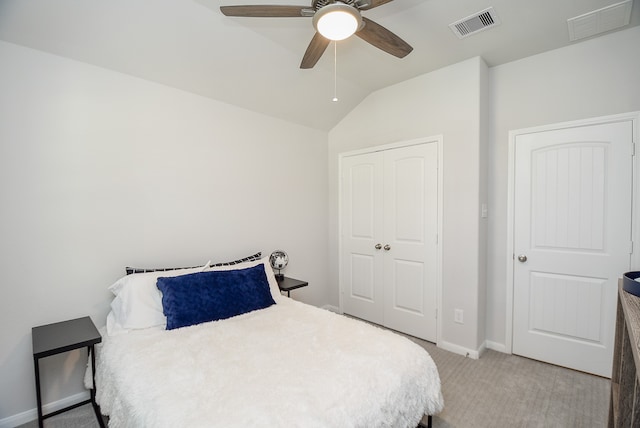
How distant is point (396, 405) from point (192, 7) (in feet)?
8.65

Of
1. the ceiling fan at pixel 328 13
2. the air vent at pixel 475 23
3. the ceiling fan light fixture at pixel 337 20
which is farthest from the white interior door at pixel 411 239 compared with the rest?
→ the ceiling fan light fixture at pixel 337 20

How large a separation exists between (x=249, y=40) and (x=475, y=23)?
1.72 metres

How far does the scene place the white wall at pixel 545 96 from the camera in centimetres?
232

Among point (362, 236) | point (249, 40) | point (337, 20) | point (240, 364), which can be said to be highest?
point (249, 40)

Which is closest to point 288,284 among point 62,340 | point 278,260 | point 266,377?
point 278,260

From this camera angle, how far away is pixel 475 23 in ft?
7.27

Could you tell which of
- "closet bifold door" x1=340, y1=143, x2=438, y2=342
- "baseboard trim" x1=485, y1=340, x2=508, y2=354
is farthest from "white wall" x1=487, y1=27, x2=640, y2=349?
"closet bifold door" x1=340, y1=143, x2=438, y2=342

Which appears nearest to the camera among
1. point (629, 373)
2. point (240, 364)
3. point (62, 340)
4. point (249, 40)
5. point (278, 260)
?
point (629, 373)

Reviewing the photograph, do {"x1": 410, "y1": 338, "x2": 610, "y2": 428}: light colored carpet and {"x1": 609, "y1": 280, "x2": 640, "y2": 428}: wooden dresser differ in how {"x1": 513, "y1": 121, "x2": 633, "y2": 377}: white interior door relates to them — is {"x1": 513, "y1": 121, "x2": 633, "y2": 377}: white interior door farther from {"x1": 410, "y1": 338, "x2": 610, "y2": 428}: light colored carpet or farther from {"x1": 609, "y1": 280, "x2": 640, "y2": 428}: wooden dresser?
{"x1": 609, "y1": 280, "x2": 640, "y2": 428}: wooden dresser

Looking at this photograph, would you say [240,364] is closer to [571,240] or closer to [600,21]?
[571,240]

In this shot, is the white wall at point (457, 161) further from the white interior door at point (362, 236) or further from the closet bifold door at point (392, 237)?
the white interior door at point (362, 236)

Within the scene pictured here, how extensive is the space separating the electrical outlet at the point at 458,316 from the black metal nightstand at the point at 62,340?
9.37 ft

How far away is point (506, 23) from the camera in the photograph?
222 cm

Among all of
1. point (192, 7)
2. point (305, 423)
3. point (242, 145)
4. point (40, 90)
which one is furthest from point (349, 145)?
point (305, 423)
